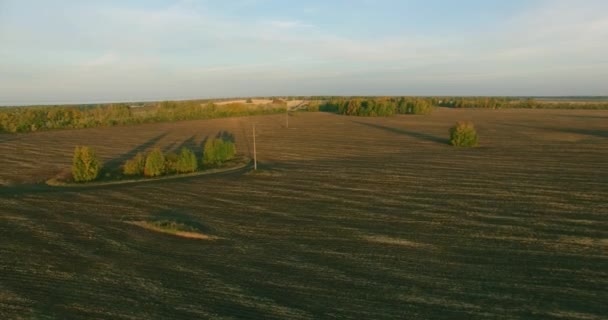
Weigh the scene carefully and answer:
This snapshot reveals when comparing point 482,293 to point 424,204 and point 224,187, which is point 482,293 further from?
point 224,187

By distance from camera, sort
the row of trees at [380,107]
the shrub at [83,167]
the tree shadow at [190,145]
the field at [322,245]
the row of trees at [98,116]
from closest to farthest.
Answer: the field at [322,245]
the shrub at [83,167]
the tree shadow at [190,145]
the row of trees at [98,116]
the row of trees at [380,107]

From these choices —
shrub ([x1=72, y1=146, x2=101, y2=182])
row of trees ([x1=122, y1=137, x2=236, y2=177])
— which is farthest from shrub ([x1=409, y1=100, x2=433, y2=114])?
shrub ([x1=72, y1=146, x2=101, y2=182])

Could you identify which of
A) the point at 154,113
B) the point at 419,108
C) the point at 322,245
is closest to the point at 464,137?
the point at 322,245

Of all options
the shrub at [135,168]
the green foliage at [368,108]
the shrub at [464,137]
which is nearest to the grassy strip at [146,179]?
the shrub at [135,168]

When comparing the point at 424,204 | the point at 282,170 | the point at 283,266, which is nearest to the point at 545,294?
the point at 283,266

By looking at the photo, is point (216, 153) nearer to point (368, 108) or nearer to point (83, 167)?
point (83, 167)

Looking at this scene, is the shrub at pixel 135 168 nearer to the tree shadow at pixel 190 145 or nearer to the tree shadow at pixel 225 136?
the tree shadow at pixel 190 145
